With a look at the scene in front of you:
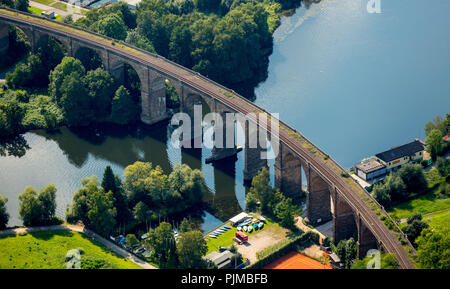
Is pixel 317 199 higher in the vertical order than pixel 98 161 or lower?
higher

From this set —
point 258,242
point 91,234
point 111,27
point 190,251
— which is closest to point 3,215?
point 91,234

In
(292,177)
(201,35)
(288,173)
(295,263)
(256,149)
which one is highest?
(201,35)

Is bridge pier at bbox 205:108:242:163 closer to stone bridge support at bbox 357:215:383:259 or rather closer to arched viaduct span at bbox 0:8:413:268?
arched viaduct span at bbox 0:8:413:268

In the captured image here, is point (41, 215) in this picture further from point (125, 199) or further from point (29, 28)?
point (29, 28)

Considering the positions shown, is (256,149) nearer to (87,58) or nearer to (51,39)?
(87,58)

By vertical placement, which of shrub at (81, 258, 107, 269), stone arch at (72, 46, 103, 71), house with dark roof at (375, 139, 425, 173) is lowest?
shrub at (81, 258, 107, 269)

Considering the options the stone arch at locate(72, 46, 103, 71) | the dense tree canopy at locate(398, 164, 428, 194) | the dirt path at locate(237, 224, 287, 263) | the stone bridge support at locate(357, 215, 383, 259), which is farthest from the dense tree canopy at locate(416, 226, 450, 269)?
the stone arch at locate(72, 46, 103, 71)
